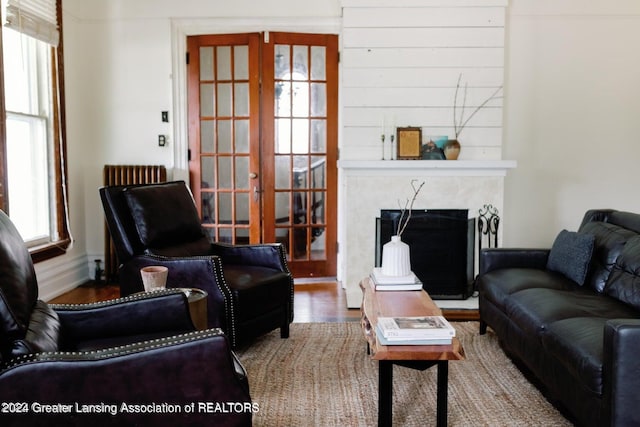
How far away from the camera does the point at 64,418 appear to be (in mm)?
1686

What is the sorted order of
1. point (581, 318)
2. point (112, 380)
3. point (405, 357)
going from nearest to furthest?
point (112, 380)
point (405, 357)
point (581, 318)

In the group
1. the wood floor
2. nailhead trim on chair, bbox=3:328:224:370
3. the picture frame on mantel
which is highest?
the picture frame on mantel

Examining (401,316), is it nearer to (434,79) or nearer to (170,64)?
(434,79)

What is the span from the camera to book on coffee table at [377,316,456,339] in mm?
2309

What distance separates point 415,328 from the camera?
235 centimetres

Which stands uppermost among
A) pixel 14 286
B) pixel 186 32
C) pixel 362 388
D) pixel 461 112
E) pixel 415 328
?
pixel 186 32

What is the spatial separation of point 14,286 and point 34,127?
10.0 ft

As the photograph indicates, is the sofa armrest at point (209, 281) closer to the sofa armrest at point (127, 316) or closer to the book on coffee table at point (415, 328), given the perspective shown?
the sofa armrest at point (127, 316)

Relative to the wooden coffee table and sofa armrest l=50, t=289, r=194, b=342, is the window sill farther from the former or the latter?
the wooden coffee table

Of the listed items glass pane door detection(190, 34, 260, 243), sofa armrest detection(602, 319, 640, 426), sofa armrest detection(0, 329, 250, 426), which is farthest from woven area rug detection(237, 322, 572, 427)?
glass pane door detection(190, 34, 260, 243)

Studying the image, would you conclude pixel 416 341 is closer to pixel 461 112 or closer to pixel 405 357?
pixel 405 357

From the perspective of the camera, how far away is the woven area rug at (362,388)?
262 centimetres

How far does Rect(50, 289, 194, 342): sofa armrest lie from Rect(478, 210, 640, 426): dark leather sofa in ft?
5.03

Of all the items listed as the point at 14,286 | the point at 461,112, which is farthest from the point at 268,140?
the point at 14,286
